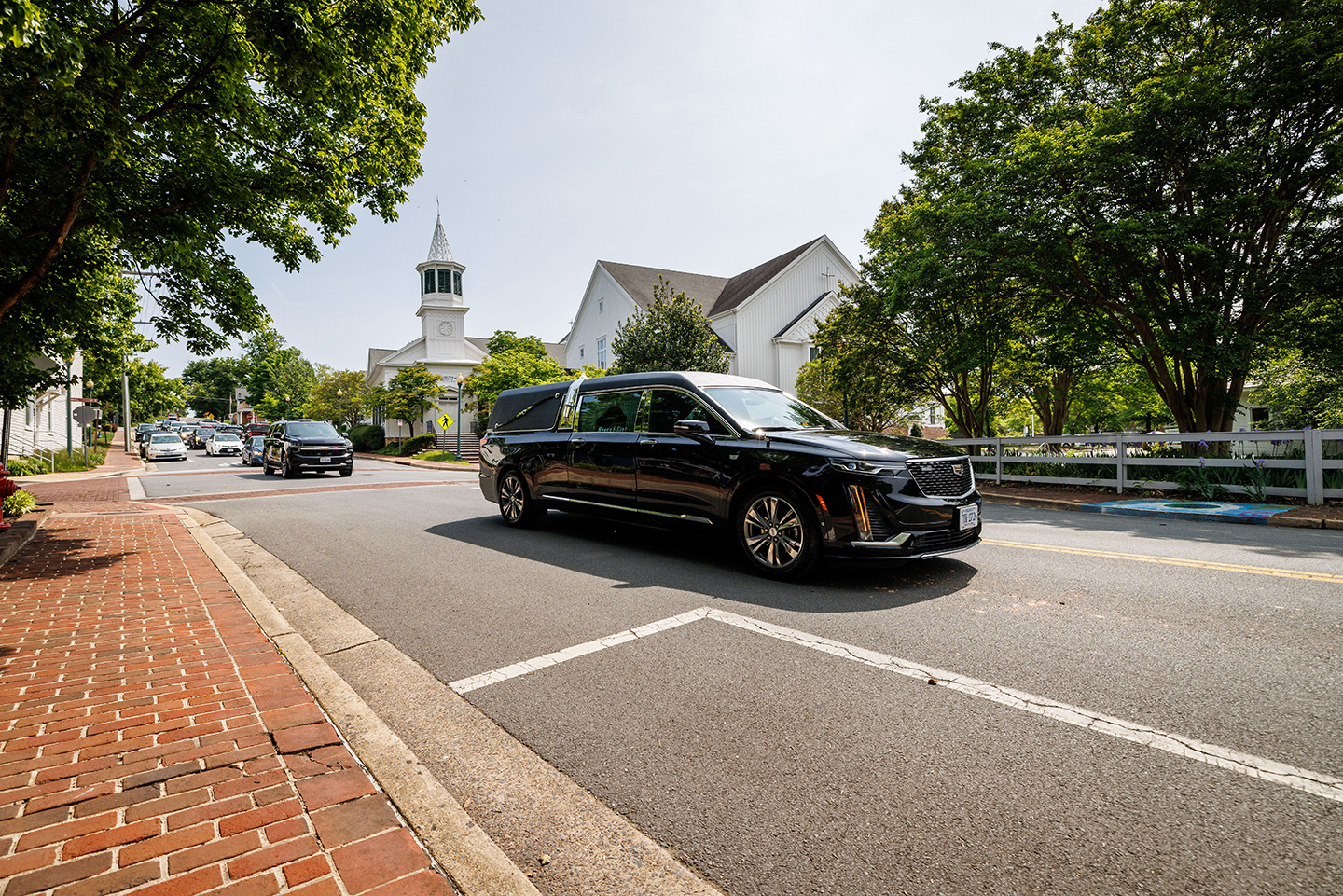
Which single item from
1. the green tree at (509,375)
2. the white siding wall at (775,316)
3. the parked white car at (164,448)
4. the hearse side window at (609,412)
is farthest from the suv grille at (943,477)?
the parked white car at (164,448)

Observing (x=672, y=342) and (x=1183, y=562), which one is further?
(x=672, y=342)

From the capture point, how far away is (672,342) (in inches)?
1128

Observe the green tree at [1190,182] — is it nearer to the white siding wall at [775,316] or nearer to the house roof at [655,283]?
the white siding wall at [775,316]

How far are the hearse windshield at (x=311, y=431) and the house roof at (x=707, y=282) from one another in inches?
727

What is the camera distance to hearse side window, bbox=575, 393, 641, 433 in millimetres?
7258

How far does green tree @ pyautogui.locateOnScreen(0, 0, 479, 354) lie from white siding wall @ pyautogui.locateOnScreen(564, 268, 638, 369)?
88.5 feet

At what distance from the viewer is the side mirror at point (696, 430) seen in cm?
629

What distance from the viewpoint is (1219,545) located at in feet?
22.9

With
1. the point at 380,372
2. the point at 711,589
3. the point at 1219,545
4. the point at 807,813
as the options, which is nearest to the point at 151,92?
the point at 711,589

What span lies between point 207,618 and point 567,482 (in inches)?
155

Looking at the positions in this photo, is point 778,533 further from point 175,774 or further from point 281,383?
point 281,383

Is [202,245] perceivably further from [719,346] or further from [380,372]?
[380,372]

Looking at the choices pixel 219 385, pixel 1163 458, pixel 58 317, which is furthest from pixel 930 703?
pixel 219 385

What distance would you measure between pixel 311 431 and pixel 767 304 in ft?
74.4
